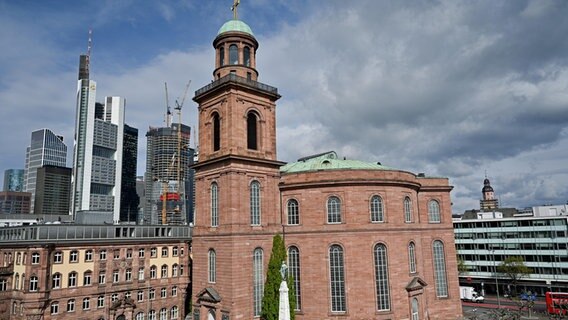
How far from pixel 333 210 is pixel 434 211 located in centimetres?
1561

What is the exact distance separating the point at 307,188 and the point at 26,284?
30.0m

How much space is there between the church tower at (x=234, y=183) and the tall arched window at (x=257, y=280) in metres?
0.09

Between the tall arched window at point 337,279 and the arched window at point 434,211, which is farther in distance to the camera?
the arched window at point 434,211

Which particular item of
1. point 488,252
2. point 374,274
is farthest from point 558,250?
point 374,274

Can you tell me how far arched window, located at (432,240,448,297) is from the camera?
44906mm

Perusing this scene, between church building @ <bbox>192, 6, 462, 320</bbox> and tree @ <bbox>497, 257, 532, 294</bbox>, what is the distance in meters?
28.9

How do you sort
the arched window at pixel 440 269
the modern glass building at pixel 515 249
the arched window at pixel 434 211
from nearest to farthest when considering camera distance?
the arched window at pixel 440 269, the arched window at pixel 434 211, the modern glass building at pixel 515 249

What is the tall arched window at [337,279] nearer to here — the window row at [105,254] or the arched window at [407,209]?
the arched window at [407,209]

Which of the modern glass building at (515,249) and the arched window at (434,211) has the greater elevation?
the arched window at (434,211)

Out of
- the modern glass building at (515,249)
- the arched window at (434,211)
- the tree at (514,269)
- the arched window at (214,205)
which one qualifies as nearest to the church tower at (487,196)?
the modern glass building at (515,249)

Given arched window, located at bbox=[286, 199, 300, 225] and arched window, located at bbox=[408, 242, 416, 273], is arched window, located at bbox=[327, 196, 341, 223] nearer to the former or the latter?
arched window, located at bbox=[286, 199, 300, 225]

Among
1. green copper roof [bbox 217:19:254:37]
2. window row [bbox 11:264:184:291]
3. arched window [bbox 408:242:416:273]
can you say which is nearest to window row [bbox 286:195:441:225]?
arched window [bbox 408:242:416:273]

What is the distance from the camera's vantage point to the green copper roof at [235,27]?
1639 inches

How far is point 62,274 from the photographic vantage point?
42.2 m
